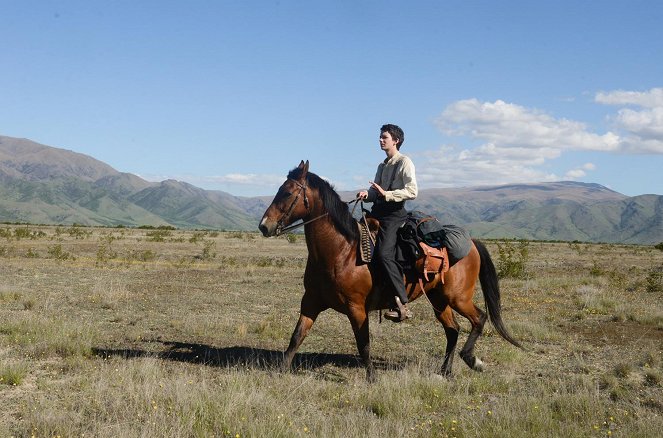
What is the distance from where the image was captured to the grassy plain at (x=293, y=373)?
17.8ft

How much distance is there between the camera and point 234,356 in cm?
908

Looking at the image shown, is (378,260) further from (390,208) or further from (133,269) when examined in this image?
(133,269)

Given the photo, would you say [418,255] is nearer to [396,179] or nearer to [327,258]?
[396,179]

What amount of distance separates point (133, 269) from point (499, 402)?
70.7 ft

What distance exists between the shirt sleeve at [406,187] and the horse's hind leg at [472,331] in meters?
2.26

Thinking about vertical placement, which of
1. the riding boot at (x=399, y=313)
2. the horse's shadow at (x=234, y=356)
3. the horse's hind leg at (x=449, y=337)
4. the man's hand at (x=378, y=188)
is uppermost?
the man's hand at (x=378, y=188)

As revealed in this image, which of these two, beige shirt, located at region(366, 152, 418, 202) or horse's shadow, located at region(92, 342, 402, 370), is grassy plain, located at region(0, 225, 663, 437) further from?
beige shirt, located at region(366, 152, 418, 202)

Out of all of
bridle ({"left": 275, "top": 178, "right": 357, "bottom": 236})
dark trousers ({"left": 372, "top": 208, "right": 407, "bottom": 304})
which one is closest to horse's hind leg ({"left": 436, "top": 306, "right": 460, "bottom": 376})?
dark trousers ({"left": 372, "top": 208, "right": 407, "bottom": 304})

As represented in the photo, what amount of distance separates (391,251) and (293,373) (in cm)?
232

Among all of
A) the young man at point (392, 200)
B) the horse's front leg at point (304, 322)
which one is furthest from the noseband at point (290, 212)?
the horse's front leg at point (304, 322)

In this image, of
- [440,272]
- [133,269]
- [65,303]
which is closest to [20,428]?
[440,272]

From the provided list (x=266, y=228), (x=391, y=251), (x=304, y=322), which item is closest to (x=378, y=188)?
(x=391, y=251)

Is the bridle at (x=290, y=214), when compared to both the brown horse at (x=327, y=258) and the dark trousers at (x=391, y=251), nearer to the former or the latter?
the brown horse at (x=327, y=258)

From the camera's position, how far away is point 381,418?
19.4ft
